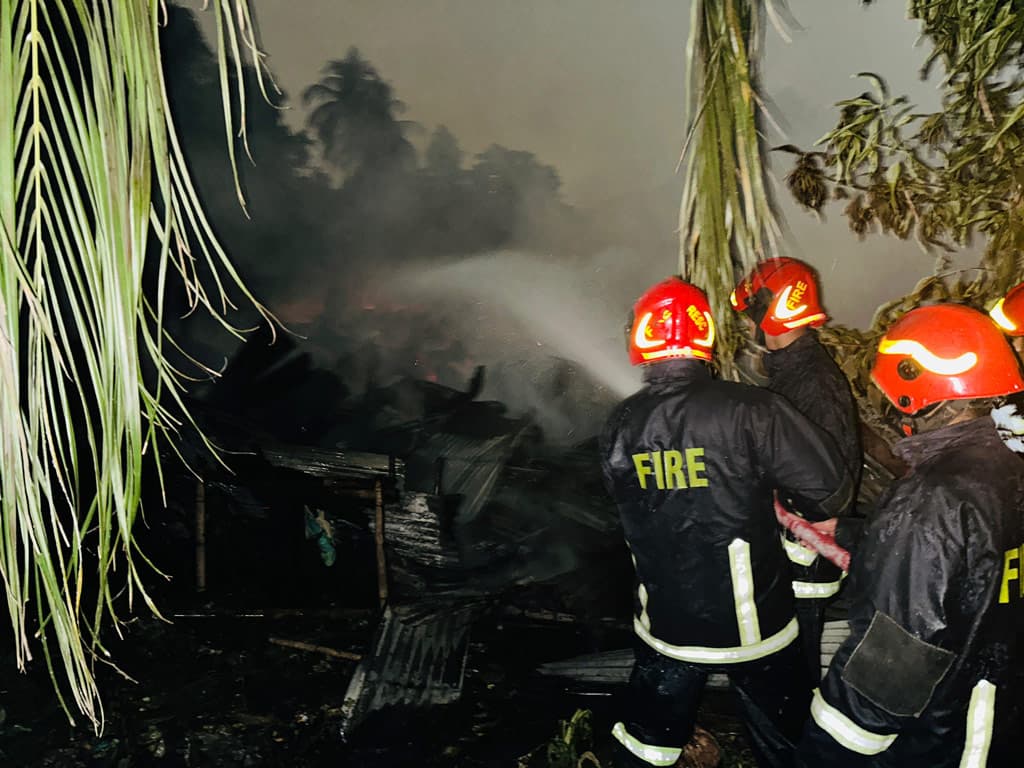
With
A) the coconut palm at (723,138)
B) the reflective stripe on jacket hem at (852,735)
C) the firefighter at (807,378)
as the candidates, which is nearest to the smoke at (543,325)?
the firefighter at (807,378)

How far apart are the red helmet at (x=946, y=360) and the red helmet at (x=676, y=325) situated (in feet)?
2.26

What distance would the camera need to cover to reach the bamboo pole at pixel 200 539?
588 centimetres

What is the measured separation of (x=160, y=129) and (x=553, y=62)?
18.2 ft

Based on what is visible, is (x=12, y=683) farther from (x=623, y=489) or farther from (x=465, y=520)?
(x=623, y=489)

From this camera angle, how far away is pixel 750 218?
1.16 m

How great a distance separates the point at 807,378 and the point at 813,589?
94 cm

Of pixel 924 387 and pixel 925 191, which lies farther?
pixel 925 191

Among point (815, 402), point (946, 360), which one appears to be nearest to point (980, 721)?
point (946, 360)

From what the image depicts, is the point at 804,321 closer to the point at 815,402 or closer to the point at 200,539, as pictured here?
the point at 815,402

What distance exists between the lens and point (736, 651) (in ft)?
8.08

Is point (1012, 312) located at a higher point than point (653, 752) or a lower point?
higher

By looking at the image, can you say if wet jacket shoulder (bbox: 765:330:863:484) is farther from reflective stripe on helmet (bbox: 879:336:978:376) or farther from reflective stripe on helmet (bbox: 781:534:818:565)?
reflective stripe on helmet (bbox: 879:336:978:376)

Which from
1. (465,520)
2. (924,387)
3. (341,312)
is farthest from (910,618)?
(341,312)

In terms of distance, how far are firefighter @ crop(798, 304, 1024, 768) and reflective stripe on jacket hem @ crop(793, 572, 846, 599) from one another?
114cm
